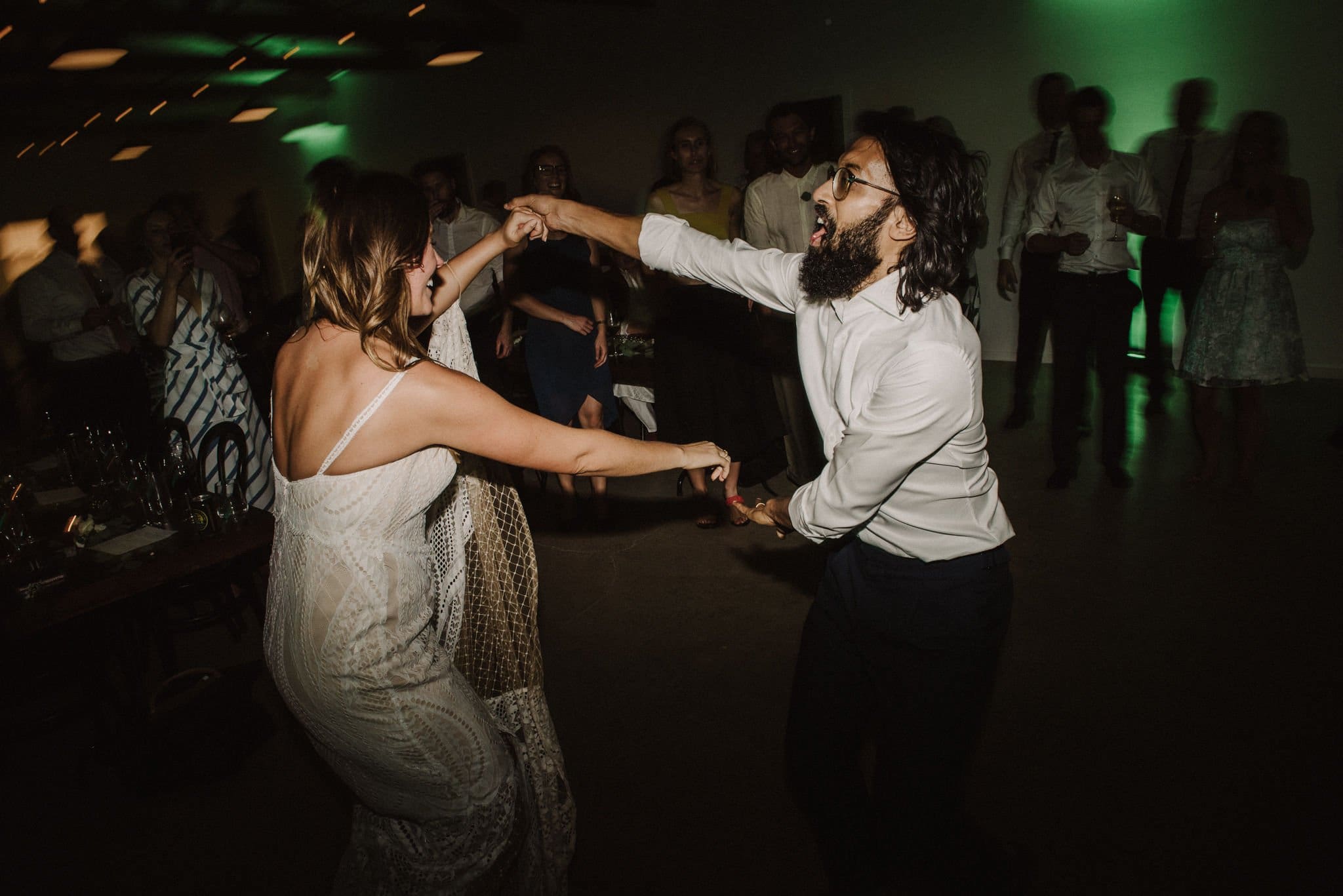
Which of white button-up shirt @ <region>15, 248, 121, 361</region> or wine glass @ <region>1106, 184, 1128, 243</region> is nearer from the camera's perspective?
wine glass @ <region>1106, 184, 1128, 243</region>

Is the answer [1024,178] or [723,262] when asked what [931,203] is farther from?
[1024,178]

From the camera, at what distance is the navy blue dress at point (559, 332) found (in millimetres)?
4219

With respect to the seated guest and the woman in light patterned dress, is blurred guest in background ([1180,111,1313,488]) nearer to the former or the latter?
the woman in light patterned dress

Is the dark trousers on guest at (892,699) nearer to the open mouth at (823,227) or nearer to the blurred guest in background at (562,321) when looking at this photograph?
the open mouth at (823,227)

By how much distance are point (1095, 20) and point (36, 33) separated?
29.9 feet

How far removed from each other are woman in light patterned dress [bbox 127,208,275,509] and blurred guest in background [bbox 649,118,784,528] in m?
1.96

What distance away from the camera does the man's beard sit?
1612mm

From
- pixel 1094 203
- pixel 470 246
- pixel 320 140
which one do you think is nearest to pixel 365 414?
pixel 470 246

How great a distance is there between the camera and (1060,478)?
4.29 metres

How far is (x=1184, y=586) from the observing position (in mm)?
3230

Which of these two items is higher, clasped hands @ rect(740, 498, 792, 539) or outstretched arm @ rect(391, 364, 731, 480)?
outstretched arm @ rect(391, 364, 731, 480)

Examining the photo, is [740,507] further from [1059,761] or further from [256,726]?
[256,726]

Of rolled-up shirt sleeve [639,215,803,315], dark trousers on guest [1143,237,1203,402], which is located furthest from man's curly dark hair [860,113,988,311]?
dark trousers on guest [1143,237,1203,402]

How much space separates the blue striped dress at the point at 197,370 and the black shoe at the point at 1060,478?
393cm
